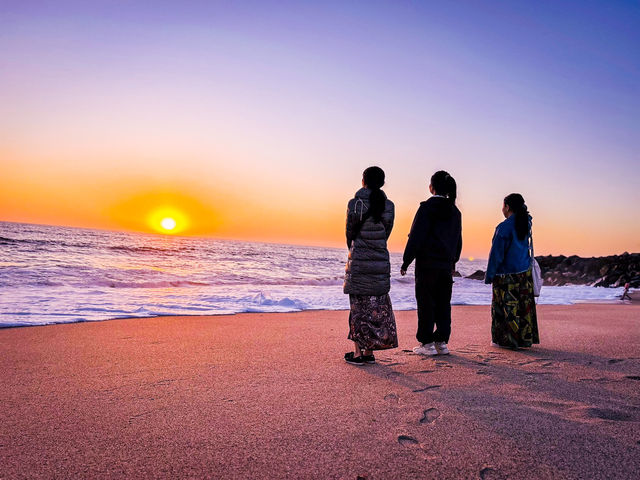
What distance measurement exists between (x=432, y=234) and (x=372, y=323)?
3.83ft

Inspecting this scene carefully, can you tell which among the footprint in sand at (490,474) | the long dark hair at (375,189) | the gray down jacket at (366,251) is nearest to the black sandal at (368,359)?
the gray down jacket at (366,251)

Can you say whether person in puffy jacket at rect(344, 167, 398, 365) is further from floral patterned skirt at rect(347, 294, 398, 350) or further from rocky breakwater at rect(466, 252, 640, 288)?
rocky breakwater at rect(466, 252, 640, 288)

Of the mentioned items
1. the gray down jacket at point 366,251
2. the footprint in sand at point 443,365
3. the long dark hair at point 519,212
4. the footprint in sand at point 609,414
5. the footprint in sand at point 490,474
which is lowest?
the footprint in sand at point 443,365

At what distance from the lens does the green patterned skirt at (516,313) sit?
4.90 m

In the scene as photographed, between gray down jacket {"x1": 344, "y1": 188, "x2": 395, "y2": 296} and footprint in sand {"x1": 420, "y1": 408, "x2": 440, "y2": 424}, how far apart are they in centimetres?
153

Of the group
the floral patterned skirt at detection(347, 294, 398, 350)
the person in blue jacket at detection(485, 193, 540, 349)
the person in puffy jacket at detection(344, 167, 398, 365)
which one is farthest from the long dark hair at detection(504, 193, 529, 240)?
the floral patterned skirt at detection(347, 294, 398, 350)

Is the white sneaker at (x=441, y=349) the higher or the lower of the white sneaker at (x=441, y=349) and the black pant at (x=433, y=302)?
the lower

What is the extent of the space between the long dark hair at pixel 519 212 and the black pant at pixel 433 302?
1026mm

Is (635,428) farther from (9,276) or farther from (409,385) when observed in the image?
(9,276)

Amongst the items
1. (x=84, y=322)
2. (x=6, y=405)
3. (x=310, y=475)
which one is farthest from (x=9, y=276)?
(x=310, y=475)

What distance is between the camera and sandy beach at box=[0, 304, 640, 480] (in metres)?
1.95

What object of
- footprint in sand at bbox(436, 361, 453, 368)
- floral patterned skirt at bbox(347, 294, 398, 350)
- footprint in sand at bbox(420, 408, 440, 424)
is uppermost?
floral patterned skirt at bbox(347, 294, 398, 350)

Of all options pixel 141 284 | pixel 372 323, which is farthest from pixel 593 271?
pixel 372 323

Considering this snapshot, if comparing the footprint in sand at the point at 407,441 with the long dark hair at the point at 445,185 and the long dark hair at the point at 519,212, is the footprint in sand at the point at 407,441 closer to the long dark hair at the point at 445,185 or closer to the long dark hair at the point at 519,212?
the long dark hair at the point at 445,185
